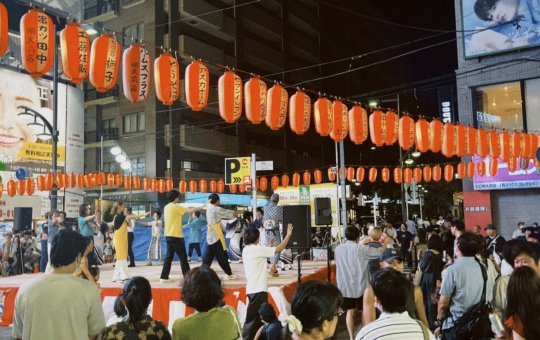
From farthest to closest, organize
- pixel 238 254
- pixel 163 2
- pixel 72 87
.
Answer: pixel 163 2 < pixel 72 87 < pixel 238 254

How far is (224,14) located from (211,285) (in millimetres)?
35065

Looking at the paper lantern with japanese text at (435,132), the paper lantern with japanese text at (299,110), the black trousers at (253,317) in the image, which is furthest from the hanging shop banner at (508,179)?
the black trousers at (253,317)

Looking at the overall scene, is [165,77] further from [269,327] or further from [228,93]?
[269,327]

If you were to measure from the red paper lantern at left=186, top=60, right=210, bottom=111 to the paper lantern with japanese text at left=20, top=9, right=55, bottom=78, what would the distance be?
3250 mm

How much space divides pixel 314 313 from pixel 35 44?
8.62 metres

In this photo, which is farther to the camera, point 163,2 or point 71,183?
point 163,2

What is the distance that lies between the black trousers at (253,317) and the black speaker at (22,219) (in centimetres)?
1567

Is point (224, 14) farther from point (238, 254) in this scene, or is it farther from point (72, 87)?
point (238, 254)

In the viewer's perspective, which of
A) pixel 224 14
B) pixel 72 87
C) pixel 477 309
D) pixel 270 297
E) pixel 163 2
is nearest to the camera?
pixel 477 309

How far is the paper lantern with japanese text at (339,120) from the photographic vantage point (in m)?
13.8

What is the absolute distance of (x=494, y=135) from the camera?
1752cm

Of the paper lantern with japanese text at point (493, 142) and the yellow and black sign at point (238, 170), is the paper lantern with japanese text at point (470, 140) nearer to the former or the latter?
the paper lantern with japanese text at point (493, 142)

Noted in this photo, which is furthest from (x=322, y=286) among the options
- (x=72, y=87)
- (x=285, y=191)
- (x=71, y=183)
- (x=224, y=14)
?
(x=224, y=14)

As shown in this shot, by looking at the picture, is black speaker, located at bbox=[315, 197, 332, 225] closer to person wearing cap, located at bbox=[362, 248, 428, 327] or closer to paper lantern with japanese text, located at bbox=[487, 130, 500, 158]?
person wearing cap, located at bbox=[362, 248, 428, 327]
